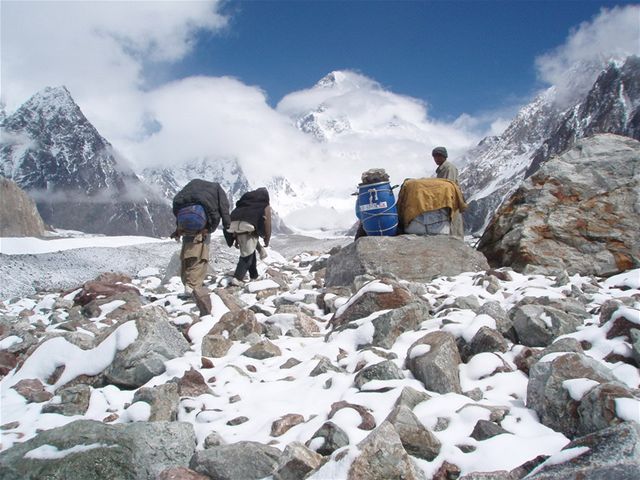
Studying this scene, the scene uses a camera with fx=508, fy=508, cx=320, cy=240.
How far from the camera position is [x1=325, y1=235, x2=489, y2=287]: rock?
7.19m

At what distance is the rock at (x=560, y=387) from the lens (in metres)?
2.66

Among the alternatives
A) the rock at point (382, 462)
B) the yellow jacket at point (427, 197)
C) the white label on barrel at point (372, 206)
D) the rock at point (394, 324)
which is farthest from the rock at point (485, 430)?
the white label on barrel at point (372, 206)

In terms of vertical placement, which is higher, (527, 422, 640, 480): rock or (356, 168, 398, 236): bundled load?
(356, 168, 398, 236): bundled load

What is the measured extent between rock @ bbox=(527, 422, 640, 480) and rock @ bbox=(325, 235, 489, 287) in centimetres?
489

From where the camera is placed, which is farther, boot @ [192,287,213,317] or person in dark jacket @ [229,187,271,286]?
person in dark jacket @ [229,187,271,286]

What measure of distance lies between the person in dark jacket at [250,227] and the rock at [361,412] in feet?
19.4

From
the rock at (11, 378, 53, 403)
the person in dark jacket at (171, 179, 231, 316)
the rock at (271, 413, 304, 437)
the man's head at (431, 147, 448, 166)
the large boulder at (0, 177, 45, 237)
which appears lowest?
the rock at (271, 413, 304, 437)

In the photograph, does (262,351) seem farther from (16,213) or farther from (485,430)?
(16,213)

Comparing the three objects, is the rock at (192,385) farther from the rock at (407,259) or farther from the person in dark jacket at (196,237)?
the person in dark jacket at (196,237)

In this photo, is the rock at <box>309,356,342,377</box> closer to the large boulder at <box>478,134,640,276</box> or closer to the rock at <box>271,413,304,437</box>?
the rock at <box>271,413,304,437</box>

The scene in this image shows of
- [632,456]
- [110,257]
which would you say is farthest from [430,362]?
[110,257]

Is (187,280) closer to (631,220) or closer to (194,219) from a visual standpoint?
(194,219)

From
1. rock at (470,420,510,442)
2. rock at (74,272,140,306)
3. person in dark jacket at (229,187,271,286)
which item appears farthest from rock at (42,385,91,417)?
person in dark jacket at (229,187,271,286)

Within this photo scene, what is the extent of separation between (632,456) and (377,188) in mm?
6583
